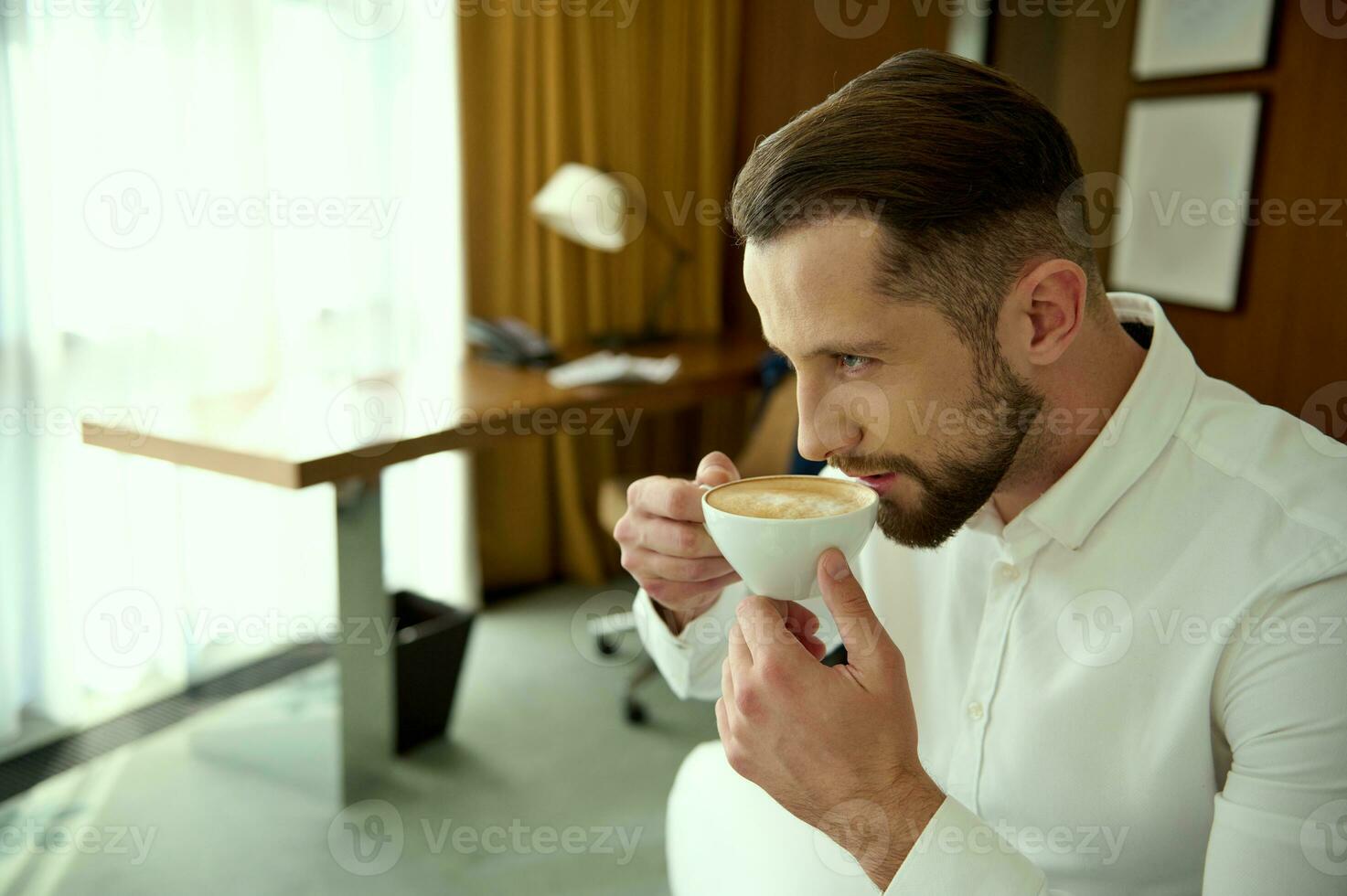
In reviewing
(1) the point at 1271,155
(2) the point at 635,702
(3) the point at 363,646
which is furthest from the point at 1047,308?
(2) the point at 635,702

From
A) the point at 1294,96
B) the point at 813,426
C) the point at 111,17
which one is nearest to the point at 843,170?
the point at 813,426

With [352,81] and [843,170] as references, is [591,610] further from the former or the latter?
[843,170]

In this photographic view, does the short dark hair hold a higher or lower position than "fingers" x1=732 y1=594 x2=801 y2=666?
higher

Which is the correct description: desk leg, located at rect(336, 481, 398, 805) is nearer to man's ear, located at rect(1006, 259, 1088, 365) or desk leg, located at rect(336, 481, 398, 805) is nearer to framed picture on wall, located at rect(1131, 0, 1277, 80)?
man's ear, located at rect(1006, 259, 1088, 365)

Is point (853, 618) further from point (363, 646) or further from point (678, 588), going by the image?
point (363, 646)

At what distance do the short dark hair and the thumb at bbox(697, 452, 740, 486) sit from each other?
264 mm

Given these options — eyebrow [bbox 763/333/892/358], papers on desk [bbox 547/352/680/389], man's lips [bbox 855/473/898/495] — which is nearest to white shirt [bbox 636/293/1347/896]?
man's lips [bbox 855/473/898/495]

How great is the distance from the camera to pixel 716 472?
117 centimetres

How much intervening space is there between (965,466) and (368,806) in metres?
1.64

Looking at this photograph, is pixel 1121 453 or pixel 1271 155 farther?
pixel 1271 155

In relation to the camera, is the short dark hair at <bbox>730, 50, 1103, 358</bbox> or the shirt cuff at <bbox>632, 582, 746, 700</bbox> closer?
the short dark hair at <bbox>730, 50, 1103, 358</bbox>

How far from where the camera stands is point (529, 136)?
10.6ft

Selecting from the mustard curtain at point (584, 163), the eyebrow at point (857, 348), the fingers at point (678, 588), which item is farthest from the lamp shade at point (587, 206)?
the eyebrow at point (857, 348)

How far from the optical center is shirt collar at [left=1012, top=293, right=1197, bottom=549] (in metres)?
1.04
